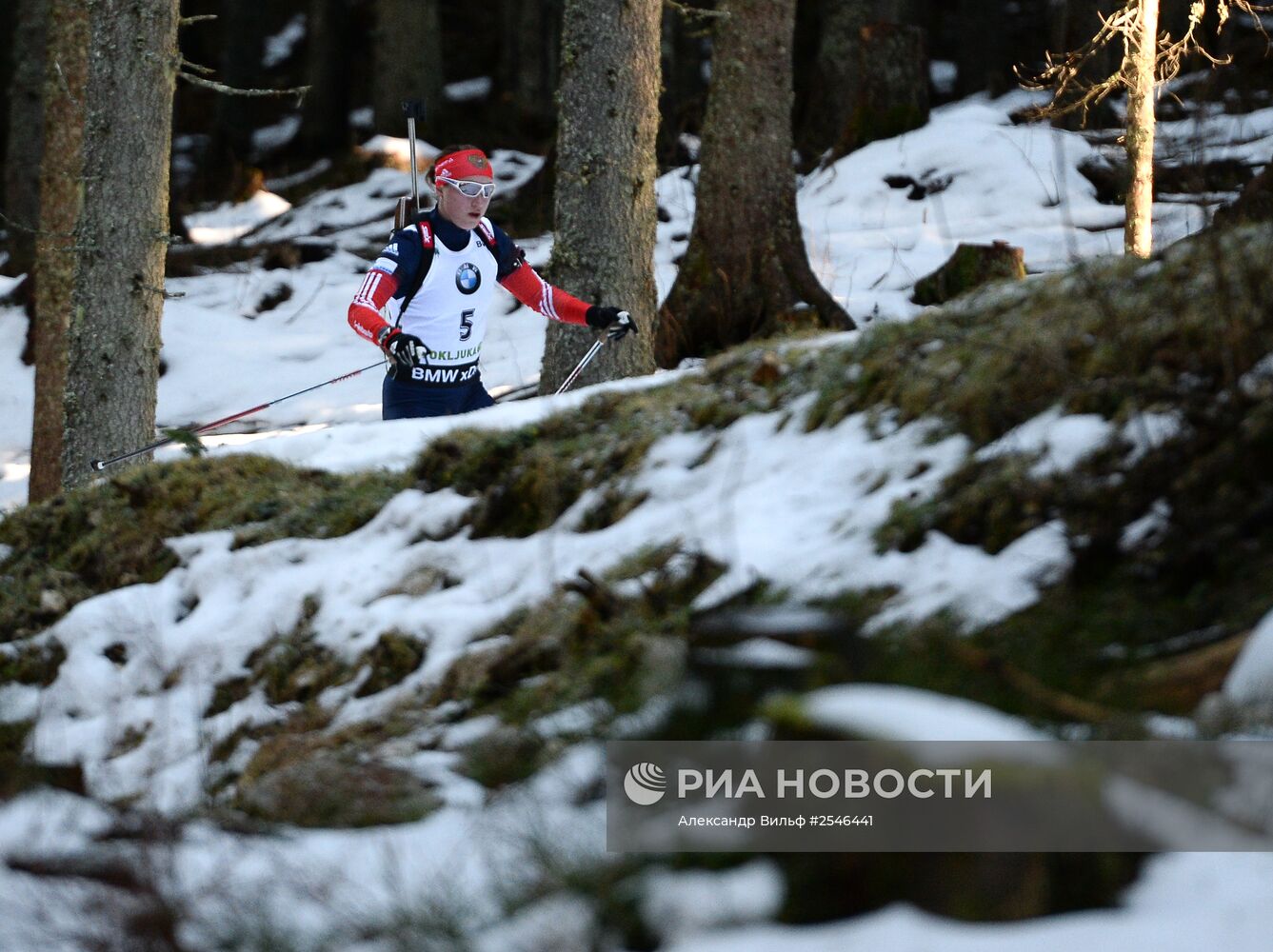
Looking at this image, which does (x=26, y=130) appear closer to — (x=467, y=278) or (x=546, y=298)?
(x=467, y=278)

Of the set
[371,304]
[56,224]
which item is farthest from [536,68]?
[371,304]

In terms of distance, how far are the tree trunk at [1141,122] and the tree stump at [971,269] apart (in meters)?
0.79

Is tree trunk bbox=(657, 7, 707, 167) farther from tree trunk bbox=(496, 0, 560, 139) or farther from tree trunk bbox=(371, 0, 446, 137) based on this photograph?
tree trunk bbox=(371, 0, 446, 137)

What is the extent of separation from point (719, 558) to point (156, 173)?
5.81m

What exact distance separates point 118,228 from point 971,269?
5976mm

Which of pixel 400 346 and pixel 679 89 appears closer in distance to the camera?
pixel 400 346

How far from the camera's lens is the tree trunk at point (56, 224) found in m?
10.2

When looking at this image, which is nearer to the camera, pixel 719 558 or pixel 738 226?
pixel 719 558

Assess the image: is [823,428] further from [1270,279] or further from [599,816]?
[599,816]

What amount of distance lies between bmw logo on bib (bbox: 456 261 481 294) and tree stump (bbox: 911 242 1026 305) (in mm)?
3799

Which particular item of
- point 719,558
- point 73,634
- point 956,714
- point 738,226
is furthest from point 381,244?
point 956,714

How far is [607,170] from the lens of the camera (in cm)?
791

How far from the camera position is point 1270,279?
10.7ft

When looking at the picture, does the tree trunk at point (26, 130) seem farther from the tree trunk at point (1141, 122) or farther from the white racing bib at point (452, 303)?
the tree trunk at point (1141, 122)
